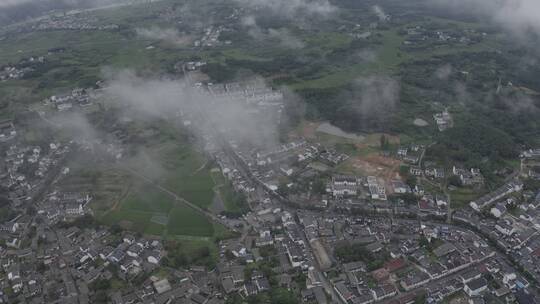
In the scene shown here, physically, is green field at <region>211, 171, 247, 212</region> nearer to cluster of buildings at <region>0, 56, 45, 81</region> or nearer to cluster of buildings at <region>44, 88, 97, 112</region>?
cluster of buildings at <region>44, 88, 97, 112</region>

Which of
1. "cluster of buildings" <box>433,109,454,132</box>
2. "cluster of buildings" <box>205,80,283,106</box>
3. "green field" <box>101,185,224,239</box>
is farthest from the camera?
"cluster of buildings" <box>205,80,283,106</box>

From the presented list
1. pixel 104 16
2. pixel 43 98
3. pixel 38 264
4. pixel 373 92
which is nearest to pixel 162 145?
pixel 38 264

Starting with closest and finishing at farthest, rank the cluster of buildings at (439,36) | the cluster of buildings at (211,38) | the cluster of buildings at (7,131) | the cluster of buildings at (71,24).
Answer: the cluster of buildings at (7,131) → the cluster of buildings at (439,36) → the cluster of buildings at (211,38) → the cluster of buildings at (71,24)

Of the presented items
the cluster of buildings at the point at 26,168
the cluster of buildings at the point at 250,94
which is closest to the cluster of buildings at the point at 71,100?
the cluster of buildings at the point at 26,168

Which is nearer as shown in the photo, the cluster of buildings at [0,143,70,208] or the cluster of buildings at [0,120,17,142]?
the cluster of buildings at [0,143,70,208]

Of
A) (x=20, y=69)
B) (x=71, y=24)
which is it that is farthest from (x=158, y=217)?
(x=71, y=24)

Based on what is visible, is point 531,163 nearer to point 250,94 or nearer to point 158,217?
point 250,94

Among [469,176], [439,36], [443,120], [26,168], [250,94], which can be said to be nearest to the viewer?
[469,176]

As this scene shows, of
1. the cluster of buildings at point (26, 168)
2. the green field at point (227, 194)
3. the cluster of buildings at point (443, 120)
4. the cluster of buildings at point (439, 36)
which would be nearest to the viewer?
the green field at point (227, 194)

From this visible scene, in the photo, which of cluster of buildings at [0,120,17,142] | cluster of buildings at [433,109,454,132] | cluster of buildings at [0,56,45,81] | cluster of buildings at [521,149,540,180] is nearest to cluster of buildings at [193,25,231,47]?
cluster of buildings at [0,56,45,81]

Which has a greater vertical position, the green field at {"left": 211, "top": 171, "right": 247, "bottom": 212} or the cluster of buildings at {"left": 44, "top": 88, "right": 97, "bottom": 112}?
the green field at {"left": 211, "top": 171, "right": 247, "bottom": 212}

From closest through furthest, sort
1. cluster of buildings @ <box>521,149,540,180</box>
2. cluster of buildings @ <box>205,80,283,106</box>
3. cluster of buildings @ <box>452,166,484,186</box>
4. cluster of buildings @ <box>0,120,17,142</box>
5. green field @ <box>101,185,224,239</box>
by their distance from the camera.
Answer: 1. green field @ <box>101,185,224,239</box>
2. cluster of buildings @ <box>452,166,484,186</box>
3. cluster of buildings @ <box>521,149,540,180</box>
4. cluster of buildings @ <box>0,120,17,142</box>
5. cluster of buildings @ <box>205,80,283,106</box>

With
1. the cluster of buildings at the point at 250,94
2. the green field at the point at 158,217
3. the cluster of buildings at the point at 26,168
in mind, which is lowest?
the cluster of buildings at the point at 26,168

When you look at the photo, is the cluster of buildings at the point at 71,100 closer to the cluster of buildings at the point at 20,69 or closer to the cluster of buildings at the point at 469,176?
the cluster of buildings at the point at 20,69
